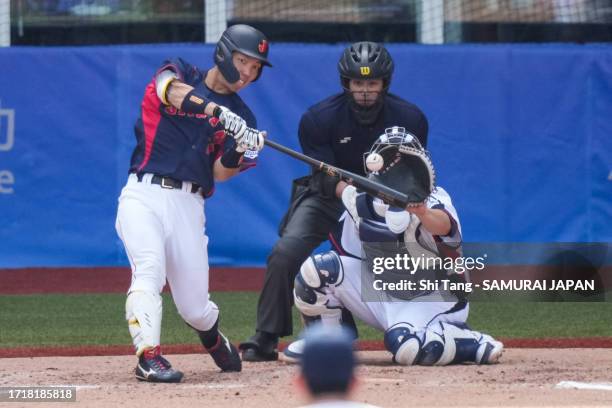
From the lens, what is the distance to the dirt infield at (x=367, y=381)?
550cm

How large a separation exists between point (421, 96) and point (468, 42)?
135 centimetres

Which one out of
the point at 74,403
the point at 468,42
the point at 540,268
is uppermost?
the point at 468,42

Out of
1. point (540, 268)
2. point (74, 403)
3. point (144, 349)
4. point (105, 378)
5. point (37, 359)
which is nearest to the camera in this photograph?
point (74, 403)

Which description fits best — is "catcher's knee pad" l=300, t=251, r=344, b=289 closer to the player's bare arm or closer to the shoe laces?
the player's bare arm

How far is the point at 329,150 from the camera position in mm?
7250

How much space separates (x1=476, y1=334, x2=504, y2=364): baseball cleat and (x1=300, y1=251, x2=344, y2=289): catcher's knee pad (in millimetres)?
761

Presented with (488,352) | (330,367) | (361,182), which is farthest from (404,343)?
(330,367)

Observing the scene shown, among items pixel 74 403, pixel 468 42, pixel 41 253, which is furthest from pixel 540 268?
pixel 74 403

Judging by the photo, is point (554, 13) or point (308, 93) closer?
point (308, 93)

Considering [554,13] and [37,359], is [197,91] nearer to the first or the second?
[37,359]

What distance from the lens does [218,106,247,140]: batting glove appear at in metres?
6.05

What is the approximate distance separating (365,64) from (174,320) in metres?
2.91

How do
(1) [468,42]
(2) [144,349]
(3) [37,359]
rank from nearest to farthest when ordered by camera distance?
(2) [144,349], (3) [37,359], (1) [468,42]

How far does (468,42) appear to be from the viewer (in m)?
12.4
